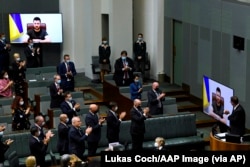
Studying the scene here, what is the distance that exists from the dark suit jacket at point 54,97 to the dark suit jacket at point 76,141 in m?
3.80

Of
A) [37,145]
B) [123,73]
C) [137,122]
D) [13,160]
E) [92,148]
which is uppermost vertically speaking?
[123,73]

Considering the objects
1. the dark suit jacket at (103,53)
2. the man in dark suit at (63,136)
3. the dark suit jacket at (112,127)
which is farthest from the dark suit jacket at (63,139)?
the dark suit jacket at (103,53)

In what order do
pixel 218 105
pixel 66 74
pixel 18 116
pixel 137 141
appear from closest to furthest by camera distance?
1. pixel 218 105
2. pixel 137 141
3. pixel 18 116
4. pixel 66 74

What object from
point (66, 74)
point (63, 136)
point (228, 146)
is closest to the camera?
point (228, 146)

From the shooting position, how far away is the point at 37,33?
2356cm

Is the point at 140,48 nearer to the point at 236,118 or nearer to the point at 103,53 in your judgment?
the point at 103,53

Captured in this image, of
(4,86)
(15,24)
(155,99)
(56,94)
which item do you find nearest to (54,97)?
(56,94)

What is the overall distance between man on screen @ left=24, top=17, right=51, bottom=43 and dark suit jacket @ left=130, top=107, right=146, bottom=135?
8467 millimetres

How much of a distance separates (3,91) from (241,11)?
728 centimetres

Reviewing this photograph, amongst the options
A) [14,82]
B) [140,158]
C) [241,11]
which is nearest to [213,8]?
[241,11]

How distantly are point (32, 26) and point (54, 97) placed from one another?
231 inches

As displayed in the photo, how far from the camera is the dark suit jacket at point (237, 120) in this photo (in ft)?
50.6

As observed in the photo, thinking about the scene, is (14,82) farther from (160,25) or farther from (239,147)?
(239,147)

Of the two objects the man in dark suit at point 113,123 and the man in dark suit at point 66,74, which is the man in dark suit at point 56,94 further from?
the man in dark suit at point 113,123
